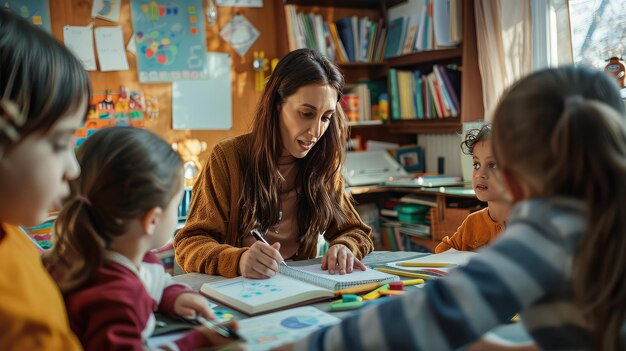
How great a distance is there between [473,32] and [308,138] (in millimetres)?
Result: 2078

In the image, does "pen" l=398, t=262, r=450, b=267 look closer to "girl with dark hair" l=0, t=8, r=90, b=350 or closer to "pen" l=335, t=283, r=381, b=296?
"pen" l=335, t=283, r=381, b=296

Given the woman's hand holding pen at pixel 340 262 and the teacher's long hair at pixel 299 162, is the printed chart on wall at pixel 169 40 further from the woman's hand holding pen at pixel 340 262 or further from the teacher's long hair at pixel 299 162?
→ the woman's hand holding pen at pixel 340 262

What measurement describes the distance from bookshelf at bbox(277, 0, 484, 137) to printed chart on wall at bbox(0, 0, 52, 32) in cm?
147

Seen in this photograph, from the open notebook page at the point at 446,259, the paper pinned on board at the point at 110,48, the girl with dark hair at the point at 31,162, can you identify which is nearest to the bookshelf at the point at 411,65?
the paper pinned on board at the point at 110,48

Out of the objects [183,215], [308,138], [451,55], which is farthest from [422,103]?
[308,138]

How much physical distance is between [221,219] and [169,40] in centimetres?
228

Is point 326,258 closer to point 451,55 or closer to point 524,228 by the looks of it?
point 524,228

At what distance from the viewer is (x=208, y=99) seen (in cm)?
387

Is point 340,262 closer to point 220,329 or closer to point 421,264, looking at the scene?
point 421,264

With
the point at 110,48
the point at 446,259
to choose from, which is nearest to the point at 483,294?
the point at 446,259

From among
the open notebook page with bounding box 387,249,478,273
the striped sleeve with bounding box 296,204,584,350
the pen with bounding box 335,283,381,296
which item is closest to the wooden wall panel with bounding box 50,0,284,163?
the open notebook page with bounding box 387,249,478,273

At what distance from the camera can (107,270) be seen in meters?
0.90

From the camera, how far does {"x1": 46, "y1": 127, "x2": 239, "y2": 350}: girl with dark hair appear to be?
33.4 inches

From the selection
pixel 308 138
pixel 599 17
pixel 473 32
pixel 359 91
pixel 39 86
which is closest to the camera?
pixel 39 86
